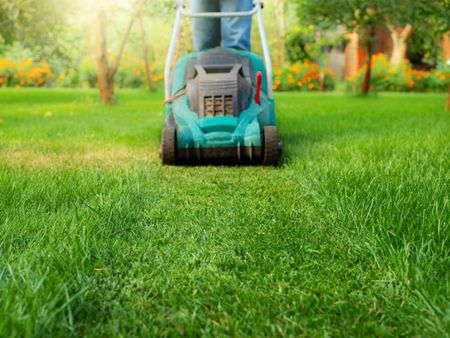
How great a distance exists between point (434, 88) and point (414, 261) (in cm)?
1820

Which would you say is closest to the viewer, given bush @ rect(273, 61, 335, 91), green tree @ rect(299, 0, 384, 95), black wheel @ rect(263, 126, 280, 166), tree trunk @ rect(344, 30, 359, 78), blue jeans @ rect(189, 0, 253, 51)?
black wheel @ rect(263, 126, 280, 166)

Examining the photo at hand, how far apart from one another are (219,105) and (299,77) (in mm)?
15355

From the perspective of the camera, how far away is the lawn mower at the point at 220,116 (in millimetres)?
3189

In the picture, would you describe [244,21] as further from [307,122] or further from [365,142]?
[307,122]

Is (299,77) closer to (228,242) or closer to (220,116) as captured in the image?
(220,116)

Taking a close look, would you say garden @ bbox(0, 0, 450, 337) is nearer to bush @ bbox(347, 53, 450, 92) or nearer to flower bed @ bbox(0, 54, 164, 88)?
bush @ bbox(347, 53, 450, 92)

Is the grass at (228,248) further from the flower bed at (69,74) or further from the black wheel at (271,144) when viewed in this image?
the flower bed at (69,74)

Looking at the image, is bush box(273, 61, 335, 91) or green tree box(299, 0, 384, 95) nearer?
green tree box(299, 0, 384, 95)

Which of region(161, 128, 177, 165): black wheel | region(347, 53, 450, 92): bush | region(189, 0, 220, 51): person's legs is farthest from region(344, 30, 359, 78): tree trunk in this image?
region(161, 128, 177, 165): black wheel

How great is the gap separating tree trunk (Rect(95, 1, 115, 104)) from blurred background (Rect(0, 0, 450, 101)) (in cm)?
2

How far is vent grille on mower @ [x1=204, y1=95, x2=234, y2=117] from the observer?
3238mm

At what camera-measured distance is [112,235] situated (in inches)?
74.7

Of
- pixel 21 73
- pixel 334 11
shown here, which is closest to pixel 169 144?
pixel 334 11

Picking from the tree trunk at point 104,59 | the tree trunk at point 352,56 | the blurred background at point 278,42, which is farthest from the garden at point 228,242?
the tree trunk at point 352,56
